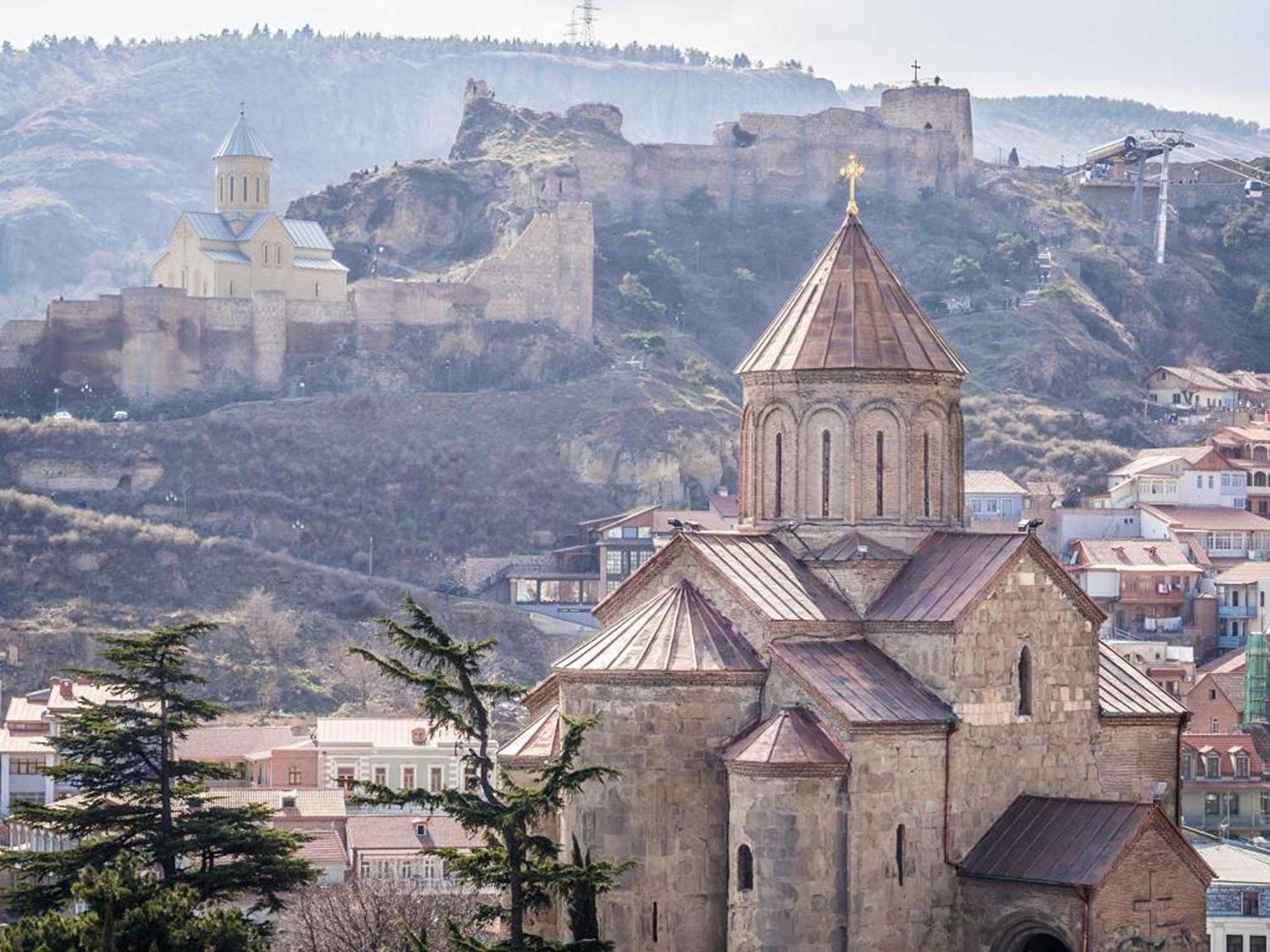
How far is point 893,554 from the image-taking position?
127 ft

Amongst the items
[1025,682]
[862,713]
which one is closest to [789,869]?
[862,713]

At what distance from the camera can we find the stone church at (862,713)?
35625 mm

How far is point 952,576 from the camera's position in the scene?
1496 inches

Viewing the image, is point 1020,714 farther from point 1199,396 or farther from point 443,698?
point 1199,396

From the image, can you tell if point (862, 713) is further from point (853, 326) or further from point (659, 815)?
point (853, 326)

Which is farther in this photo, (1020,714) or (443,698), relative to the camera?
(1020,714)

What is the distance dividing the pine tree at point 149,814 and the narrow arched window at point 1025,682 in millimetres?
9121

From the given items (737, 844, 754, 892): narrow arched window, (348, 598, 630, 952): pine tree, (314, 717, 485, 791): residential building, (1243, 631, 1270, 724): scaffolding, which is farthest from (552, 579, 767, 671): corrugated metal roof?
(1243, 631, 1270, 724): scaffolding

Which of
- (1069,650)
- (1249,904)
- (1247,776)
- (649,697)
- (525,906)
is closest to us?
(525,906)

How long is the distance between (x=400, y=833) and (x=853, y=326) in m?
24.5

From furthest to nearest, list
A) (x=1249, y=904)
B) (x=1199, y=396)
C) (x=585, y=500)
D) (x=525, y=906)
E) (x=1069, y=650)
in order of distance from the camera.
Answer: (x=1199, y=396) → (x=585, y=500) → (x=1249, y=904) → (x=1069, y=650) → (x=525, y=906)

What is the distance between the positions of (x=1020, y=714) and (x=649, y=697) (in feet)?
16.4

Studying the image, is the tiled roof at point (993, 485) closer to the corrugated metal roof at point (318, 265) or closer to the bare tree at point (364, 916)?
the corrugated metal roof at point (318, 265)

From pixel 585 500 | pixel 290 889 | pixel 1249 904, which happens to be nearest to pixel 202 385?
pixel 585 500
